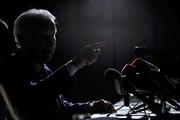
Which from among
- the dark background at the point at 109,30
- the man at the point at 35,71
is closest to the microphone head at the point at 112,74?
the man at the point at 35,71

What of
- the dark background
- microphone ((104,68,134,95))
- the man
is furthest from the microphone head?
the dark background

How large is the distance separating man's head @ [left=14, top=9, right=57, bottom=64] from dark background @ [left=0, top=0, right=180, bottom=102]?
4495 millimetres

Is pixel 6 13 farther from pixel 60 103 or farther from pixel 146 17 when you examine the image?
pixel 60 103

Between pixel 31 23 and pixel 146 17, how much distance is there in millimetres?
4757

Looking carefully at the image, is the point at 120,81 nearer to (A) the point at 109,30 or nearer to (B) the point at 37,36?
(B) the point at 37,36

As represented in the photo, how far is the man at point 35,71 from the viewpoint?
52.9 inches

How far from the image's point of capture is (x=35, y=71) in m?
1.46

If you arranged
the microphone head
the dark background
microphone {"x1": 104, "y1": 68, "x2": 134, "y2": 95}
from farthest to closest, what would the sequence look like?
1. the dark background
2. the microphone head
3. microphone {"x1": 104, "y1": 68, "x2": 134, "y2": 95}

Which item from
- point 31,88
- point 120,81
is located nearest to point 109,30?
point 120,81

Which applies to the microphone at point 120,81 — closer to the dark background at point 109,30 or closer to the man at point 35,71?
the man at point 35,71

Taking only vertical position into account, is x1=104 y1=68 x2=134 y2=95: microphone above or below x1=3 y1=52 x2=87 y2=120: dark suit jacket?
below

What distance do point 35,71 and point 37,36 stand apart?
6.1 inches

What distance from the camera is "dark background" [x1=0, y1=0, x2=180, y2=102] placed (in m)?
5.93

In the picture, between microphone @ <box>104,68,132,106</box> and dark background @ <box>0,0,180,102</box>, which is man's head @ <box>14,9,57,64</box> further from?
dark background @ <box>0,0,180,102</box>
